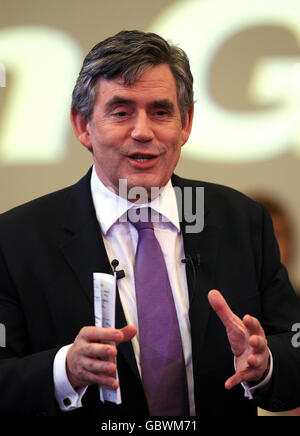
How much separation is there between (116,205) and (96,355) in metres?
0.65

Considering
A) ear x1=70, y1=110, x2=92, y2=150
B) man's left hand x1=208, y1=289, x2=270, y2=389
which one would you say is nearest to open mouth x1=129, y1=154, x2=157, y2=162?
ear x1=70, y1=110, x2=92, y2=150

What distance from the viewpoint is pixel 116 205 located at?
7.25 feet

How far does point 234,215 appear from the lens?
235 cm

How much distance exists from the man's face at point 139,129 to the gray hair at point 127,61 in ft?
0.08

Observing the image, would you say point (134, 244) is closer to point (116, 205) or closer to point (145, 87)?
point (116, 205)


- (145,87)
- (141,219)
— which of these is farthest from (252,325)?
(145,87)

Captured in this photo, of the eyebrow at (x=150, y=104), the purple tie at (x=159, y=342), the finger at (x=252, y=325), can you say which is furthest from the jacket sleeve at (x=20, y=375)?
the eyebrow at (x=150, y=104)

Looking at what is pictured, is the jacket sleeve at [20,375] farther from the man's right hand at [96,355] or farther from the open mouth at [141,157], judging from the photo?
the open mouth at [141,157]

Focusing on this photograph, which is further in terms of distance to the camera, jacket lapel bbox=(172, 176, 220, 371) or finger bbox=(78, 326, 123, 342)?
jacket lapel bbox=(172, 176, 220, 371)

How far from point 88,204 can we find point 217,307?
605 millimetres

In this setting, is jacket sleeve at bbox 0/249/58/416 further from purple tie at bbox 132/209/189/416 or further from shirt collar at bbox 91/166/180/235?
shirt collar at bbox 91/166/180/235

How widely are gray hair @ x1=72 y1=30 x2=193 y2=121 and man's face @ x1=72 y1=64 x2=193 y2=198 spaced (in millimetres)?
24

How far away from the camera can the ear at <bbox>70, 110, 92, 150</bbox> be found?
7.63 ft

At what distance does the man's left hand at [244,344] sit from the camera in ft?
5.90
